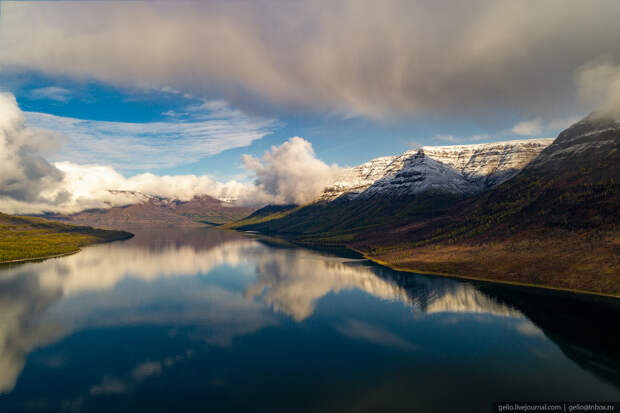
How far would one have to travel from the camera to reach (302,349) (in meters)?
81.0

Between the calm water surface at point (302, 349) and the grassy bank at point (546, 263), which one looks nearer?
the calm water surface at point (302, 349)

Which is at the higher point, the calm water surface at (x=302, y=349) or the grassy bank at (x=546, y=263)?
the grassy bank at (x=546, y=263)

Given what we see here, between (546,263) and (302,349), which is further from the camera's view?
(546,263)

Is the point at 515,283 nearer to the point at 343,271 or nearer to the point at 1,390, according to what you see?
the point at 343,271

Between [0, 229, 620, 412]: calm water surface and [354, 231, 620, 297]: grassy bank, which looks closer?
[0, 229, 620, 412]: calm water surface

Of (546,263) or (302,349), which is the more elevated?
(546,263)

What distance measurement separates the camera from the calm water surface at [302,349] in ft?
193

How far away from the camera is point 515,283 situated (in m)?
147

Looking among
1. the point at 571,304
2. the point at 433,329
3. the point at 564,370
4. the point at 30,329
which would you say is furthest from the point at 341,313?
the point at 30,329

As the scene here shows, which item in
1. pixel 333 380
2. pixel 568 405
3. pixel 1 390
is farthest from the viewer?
pixel 333 380

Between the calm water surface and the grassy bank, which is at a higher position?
the grassy bank

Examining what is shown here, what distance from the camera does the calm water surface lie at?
2319 inches

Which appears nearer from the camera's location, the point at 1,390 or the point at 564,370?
the point at 1,390

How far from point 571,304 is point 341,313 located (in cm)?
8707
